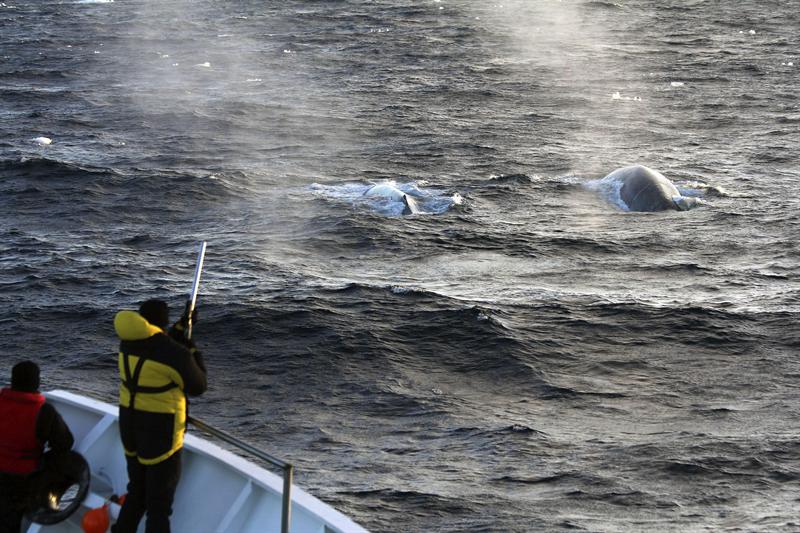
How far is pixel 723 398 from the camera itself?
71.1ft

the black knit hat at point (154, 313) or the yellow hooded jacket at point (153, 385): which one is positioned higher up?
the black knit hat at point (154, 313)

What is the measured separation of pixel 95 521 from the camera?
10.8m

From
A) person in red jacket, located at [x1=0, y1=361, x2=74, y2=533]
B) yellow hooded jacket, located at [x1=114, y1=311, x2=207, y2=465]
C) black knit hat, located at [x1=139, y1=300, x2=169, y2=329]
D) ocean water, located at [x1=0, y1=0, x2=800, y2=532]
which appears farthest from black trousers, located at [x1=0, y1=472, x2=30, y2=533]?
ocean water, located at [x1=0, y1=0, x2=800, y2=532]

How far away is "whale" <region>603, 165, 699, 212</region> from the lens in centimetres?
3578

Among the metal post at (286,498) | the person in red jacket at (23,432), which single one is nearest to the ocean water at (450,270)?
the person in red jacket at (23,432)

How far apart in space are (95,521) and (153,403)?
62.5 inches

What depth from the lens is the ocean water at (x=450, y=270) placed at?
1866 centimetres

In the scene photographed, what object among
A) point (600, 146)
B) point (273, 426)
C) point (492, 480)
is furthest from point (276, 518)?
point (600, 146)

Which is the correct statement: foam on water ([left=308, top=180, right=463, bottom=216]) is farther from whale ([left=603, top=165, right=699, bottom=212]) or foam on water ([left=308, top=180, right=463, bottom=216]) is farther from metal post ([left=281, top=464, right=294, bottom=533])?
metal post ([left=281, top=464, right=294, bottom=533])

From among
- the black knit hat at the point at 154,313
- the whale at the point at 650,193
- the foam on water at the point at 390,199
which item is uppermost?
the black knit hat at the point at 154,313

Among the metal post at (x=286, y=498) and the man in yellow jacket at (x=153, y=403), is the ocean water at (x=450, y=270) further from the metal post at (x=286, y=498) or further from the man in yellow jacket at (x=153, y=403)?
the metal post at (x=286, y=498)

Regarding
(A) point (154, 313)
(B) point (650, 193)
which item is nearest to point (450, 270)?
(B) point (650, 193)

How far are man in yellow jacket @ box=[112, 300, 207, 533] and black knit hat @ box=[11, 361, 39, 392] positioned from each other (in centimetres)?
75

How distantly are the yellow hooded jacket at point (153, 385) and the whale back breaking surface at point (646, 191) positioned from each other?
2736 cm
